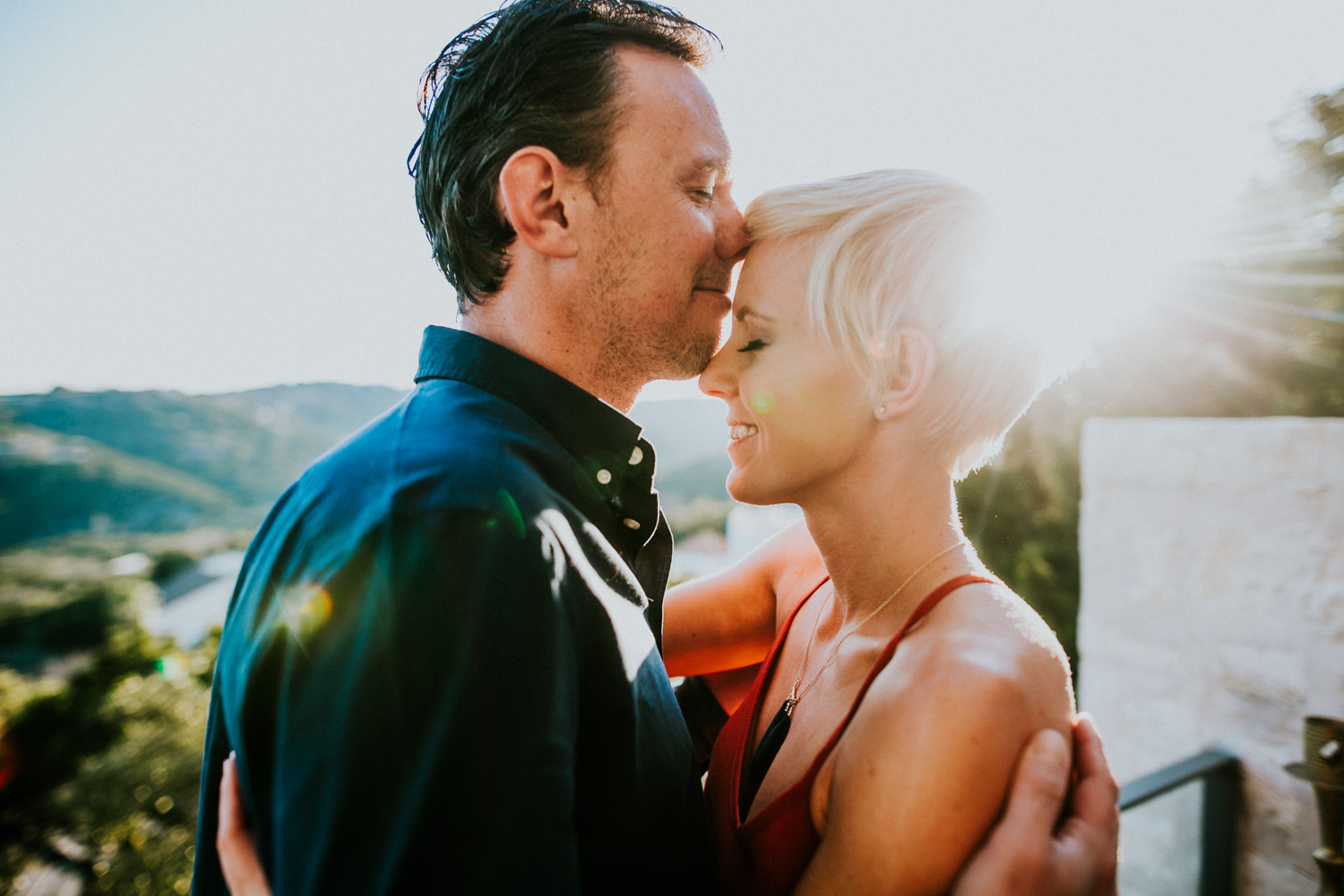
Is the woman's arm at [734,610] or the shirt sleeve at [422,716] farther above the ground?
the shirt sleeve at [422,716]

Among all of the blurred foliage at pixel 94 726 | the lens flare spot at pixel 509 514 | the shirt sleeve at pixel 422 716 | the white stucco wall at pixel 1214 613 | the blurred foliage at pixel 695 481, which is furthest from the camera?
the blurred foliage at pixel 695 481

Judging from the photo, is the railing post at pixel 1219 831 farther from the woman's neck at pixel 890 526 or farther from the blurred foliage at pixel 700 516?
the blurred foliage at pixel 700 516

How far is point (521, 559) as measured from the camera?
0.88 m

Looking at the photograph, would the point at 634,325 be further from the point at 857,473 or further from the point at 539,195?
the point at 857,473

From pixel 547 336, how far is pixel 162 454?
47.2 ft

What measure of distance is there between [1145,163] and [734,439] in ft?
13.8

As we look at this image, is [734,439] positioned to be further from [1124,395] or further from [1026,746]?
[1124,395]

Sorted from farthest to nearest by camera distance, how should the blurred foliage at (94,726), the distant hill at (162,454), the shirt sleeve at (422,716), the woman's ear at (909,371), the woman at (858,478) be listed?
the distant hill at (162,454) → the blurred foliage at (94,726) → the woman's ear at (909,371) → the woman at (858,478) → the shirt sleeve at (422,716)

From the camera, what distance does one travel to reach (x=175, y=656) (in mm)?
10414

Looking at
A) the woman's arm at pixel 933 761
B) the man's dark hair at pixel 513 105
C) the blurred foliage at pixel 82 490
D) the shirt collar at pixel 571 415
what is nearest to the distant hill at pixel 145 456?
the blurred foliage at pixel 82 490

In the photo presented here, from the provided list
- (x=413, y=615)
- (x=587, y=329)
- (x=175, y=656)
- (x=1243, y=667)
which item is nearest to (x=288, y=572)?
(x=413, y=615)

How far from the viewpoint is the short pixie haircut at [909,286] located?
1572mm

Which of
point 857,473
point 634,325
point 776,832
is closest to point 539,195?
point 634,325

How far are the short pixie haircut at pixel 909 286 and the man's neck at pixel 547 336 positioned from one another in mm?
514
